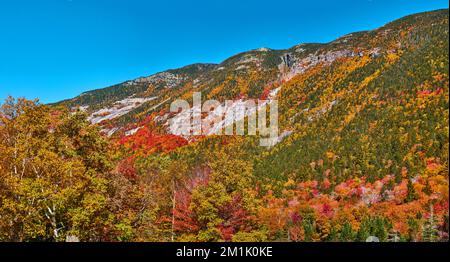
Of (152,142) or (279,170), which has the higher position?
(152,142)

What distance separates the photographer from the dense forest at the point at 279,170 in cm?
1334

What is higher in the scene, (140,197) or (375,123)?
(375,123)

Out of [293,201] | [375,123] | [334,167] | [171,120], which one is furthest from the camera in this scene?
[171,120]

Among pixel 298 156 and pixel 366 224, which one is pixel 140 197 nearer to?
pixel 366 224

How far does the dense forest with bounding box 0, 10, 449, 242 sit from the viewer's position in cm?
1334

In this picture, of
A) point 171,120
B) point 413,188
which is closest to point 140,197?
point 413,188

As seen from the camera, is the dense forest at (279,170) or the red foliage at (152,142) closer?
the dense forest at (279,170)

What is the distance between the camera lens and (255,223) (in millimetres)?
18453

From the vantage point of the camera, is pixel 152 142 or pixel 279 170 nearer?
pixel 279 170

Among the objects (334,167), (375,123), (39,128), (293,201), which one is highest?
(375,123)

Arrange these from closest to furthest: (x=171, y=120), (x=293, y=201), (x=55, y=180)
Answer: (x=55, y=180) → (x=293, y=201) → (x=171, y=120)

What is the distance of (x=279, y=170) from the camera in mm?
103688

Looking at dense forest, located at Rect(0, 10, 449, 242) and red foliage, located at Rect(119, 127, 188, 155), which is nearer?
dense forest, located at Rect(0, 10, 449, 242)
